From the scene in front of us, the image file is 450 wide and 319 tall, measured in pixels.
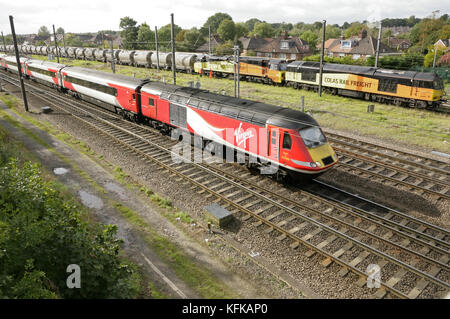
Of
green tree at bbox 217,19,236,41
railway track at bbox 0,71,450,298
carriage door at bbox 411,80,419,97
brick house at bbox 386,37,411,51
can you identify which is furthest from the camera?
green tree at bbox 217,19,236,41

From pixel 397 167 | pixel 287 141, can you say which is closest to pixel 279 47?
pixel 397 167

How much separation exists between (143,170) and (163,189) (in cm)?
269

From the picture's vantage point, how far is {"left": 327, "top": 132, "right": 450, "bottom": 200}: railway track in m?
15.4

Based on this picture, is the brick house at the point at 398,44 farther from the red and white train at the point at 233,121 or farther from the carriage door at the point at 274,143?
the carriage door at the point at 274,143

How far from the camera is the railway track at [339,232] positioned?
9.75 metres

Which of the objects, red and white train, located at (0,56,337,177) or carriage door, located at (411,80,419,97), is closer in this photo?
red and white train, located at (0,56,337,177)

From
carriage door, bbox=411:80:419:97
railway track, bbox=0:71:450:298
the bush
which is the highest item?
carriage door, bbox=411:80:419:97

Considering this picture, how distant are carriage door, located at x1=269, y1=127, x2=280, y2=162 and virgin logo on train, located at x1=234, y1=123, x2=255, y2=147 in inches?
46.2

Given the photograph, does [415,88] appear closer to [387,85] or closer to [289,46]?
[387,85]

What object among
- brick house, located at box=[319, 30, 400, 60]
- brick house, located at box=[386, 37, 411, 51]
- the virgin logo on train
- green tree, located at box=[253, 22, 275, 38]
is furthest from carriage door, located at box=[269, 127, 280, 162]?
green tree, located at box=[253, 22, 275, 38]

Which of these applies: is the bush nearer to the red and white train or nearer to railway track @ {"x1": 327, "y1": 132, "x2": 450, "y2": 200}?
the red and white train

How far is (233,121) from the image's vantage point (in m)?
16.0

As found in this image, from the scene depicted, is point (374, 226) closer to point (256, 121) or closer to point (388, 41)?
point (256, 121)

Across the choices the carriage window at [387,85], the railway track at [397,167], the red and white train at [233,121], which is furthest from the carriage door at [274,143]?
the carriage window at [387,85]
